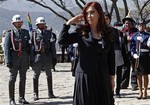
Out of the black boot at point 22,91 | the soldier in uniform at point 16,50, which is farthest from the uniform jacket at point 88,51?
the black boot at point 22,91

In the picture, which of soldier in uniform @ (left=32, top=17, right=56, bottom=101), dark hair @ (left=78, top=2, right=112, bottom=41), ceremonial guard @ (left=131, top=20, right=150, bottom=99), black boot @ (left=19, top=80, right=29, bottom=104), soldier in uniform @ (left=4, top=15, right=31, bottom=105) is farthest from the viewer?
soldier in uniform @ (left=32, top=17, right=56, bottom=101)

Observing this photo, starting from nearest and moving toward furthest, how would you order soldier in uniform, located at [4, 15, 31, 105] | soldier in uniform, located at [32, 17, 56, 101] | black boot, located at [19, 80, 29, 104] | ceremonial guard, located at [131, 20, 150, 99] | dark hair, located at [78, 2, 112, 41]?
dark hair, located at [78, 2, 112, 41] → soldier in uniform, located at [4, 15, 31, 105] → ceremonial guard, located at [131, 20, 150, 99] → black boot, located at [19, 80, 29, 104] → soldier in uniform, located at [32, 17, 56, 101]

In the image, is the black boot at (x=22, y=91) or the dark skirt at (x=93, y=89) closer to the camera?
the dark skirt at (x=93, y=89)

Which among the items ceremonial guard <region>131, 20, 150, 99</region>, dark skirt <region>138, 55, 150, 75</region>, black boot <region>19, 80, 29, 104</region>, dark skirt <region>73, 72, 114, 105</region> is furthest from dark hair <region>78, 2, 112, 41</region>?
black boot <region>19, 80, 29, 104</region>

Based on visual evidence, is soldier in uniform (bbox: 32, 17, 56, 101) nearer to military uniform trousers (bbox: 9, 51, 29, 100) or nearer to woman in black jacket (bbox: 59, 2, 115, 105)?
military uniform trousers (bbox: 9, 51, 29, 100)

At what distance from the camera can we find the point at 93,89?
498 cm

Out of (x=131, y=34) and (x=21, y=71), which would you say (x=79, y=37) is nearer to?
(x=21, y=71)

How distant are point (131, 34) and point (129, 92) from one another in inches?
63.9

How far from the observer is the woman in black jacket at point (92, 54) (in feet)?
16.2

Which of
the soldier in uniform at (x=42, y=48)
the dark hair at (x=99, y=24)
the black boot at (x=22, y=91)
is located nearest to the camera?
the dark hair at (x=99, y=24)

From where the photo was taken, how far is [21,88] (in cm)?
956

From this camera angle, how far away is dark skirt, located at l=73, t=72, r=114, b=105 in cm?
498

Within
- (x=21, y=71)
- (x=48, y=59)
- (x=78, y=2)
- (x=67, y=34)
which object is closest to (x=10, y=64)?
(x=21, y=71)

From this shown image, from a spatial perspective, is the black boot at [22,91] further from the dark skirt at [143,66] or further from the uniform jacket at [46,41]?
the dark skirt at [143,66]
